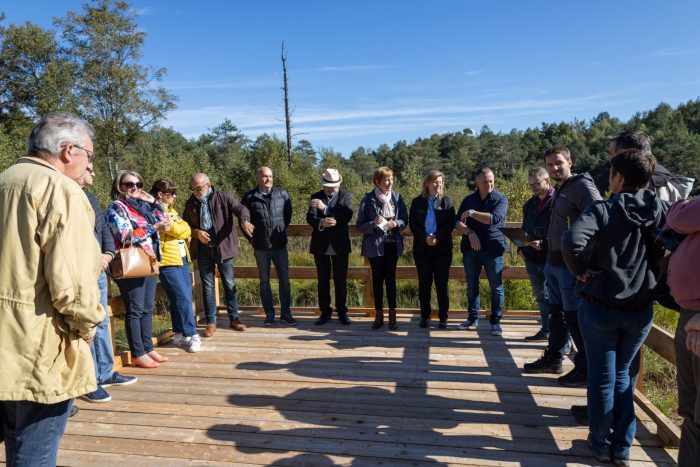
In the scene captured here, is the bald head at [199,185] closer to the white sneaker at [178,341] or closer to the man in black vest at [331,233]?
the man in black vest at [331,233]

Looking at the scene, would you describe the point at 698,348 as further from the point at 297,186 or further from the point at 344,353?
the point at 297,186

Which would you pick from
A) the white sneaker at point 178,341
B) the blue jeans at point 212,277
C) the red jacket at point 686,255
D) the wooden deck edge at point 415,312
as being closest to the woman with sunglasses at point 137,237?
the white sneaker at point 178,341

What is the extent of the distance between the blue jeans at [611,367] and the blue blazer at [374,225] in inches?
99.2

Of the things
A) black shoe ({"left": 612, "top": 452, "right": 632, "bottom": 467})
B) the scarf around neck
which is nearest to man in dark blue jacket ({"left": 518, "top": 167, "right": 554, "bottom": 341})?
black shoe ({"left": 612, "top": 452, "right": 632, "bottom": 467})

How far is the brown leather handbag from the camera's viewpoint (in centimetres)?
356

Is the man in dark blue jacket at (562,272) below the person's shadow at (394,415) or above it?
above

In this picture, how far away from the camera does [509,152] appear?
2325 inches

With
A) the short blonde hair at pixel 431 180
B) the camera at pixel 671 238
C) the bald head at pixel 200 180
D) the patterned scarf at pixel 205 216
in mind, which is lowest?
the camera at pixel 671 238

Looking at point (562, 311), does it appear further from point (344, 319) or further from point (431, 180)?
point (344, 319)

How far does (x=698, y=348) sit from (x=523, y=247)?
2322mm

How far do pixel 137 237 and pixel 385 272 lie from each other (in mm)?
2345

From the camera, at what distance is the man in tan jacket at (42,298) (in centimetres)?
165

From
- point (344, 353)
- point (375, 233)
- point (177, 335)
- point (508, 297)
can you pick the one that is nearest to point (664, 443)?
point (344, 353)

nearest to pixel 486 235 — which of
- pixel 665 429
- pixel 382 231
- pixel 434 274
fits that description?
pixel 434 274
